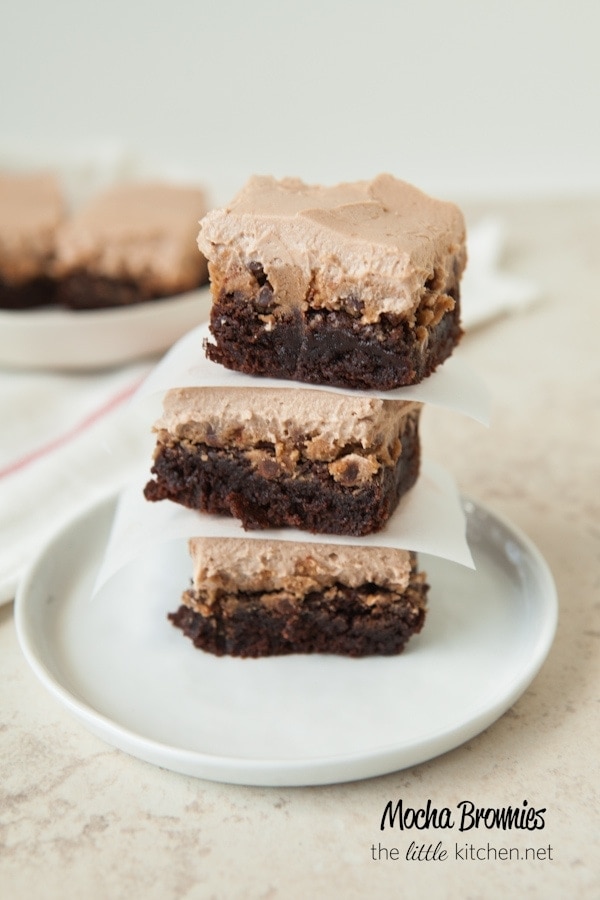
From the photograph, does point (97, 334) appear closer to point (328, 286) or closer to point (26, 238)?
point (26, 238)

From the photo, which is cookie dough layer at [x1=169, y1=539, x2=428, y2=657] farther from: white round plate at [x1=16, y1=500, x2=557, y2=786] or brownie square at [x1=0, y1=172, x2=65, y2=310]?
brownie square at [x1=0, y1=172, x2=65, y2=310]

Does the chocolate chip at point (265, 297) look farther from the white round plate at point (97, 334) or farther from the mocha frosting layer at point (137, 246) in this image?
the mocha frosting layer at point (137, 246)

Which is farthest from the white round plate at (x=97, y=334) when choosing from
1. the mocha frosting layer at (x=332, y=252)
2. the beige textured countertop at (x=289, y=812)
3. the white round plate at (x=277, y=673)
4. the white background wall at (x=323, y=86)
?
the white background wall at (x=323, y=86)

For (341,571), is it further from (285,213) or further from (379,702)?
(285,213)

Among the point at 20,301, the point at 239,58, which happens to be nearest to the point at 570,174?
the point at 239,58

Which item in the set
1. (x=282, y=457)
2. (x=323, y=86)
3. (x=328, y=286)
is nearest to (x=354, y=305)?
(x=328, y=286)

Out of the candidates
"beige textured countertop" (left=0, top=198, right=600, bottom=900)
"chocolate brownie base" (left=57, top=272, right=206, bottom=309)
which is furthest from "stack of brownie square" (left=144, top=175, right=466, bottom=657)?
"chocolate brownie base" (left=57, top=272, right=206, bottom=309)

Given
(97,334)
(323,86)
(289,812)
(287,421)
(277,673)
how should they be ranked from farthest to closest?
(323,86)
(97,334)
(277,673)
(287,421)
(289,812)
